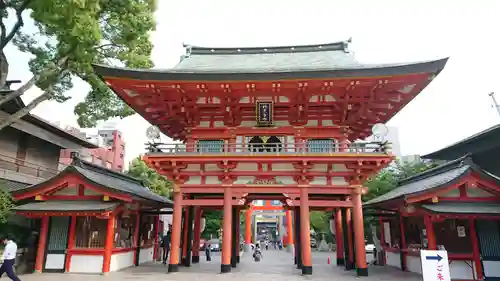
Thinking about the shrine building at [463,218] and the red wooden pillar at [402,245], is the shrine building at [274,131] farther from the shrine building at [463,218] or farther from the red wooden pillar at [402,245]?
the red wooden pillar at [402,245]

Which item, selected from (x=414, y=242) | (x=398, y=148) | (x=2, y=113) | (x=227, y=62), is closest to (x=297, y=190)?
(x=414, y=242)

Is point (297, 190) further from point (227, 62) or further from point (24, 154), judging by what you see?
point (24, 154)

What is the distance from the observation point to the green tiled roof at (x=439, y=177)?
41.7 feet

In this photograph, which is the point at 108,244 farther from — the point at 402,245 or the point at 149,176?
the point at 149,176

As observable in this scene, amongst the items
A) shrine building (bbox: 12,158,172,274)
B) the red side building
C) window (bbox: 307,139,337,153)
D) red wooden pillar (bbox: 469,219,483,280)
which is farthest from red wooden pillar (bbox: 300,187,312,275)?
the red side building

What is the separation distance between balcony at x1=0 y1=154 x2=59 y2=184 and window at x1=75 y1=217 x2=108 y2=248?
19.3 feet

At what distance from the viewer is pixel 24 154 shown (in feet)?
66.1

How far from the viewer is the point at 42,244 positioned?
14492mm

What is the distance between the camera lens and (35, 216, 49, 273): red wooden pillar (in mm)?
14344

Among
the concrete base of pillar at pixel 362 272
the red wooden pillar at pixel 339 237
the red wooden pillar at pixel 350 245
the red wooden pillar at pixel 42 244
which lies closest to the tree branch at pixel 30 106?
the red wooden pillar at pixel 42 244

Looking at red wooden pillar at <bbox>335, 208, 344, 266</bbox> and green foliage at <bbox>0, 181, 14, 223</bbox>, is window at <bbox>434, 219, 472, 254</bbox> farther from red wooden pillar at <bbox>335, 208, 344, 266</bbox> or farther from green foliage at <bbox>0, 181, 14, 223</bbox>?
green foliage at <bbox>0, 181, 14, 223</bbox>

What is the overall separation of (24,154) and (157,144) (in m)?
11.0

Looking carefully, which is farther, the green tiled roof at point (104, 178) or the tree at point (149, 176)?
the tree at point (149, 176)

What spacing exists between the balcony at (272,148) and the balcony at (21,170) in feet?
29.7
